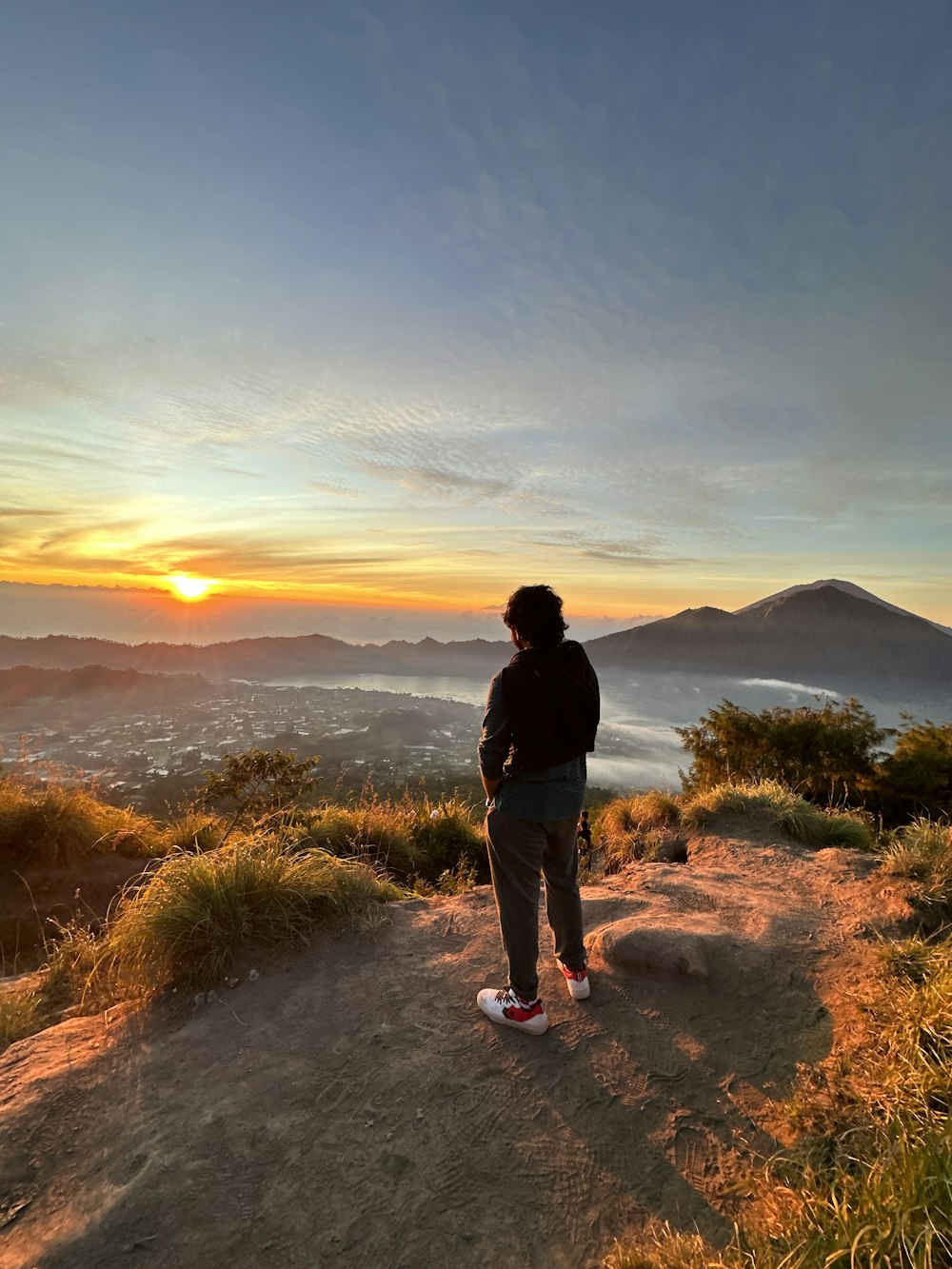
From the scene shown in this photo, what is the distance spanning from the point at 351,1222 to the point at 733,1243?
5.26 feet

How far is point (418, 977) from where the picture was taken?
426 centimetres

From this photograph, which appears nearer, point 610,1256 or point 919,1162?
point 919,1162

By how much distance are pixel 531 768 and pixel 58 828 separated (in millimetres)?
8960

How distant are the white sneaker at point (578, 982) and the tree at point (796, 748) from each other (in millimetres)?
13385

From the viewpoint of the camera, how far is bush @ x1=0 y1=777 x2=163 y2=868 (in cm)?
841

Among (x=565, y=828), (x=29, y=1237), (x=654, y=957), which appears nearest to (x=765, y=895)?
(x=654, y=957)

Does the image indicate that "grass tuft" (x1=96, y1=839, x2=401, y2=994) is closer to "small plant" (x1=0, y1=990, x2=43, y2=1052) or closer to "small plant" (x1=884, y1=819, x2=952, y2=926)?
"small plant" (x1=0, y1=990, x2=43, y2=1052)

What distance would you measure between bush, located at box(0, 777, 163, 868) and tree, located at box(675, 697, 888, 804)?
14.2 m

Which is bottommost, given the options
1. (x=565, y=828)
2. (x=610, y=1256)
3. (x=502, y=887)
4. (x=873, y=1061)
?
(x=610, y=1256)

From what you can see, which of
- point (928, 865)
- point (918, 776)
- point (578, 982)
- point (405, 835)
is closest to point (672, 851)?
point (928, 865)

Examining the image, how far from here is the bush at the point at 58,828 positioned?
27.6 feet

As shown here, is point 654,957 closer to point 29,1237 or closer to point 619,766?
point 29,1237

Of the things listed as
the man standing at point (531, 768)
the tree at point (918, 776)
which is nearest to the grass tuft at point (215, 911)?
the man standing at point (531, 768)

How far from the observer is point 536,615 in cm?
347
